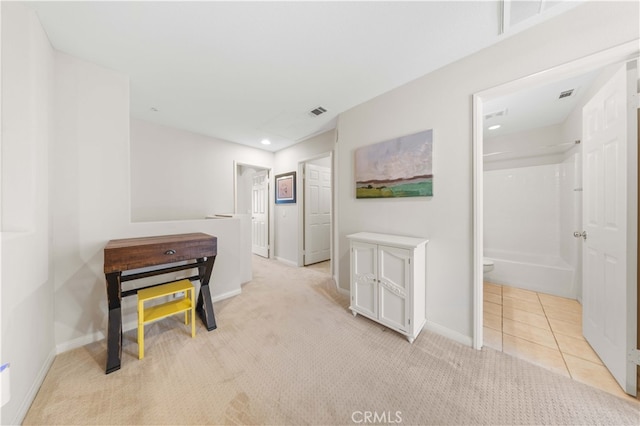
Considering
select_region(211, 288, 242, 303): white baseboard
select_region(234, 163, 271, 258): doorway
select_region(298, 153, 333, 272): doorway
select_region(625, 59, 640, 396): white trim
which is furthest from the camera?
select_region(234, 163, 271, 258): doorway

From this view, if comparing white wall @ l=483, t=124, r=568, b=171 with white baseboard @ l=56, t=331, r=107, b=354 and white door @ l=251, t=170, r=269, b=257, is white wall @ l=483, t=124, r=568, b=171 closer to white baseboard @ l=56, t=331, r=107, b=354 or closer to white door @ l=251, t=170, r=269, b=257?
white door @ l=251, t=170, r=269, b=257

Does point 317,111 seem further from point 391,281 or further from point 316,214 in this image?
point 391,281

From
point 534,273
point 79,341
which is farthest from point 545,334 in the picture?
point 79,341

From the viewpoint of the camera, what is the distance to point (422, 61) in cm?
176

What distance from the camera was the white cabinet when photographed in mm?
1759

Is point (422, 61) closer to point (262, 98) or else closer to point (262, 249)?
point (262, 98)

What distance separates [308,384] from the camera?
1.34 metres

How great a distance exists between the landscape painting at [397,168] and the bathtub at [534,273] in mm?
2266

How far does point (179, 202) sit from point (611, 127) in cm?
466

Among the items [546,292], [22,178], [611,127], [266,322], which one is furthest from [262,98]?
[546,292]

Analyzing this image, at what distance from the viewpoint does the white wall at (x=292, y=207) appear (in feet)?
11.6

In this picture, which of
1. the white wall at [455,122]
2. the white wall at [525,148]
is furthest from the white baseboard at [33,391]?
the white wall at [525,148]

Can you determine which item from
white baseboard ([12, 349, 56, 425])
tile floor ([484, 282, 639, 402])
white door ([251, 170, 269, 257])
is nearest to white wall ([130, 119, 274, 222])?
white door ([251, 170, 269, 257])

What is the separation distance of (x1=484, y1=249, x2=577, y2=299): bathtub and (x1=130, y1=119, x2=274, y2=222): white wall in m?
4.53
